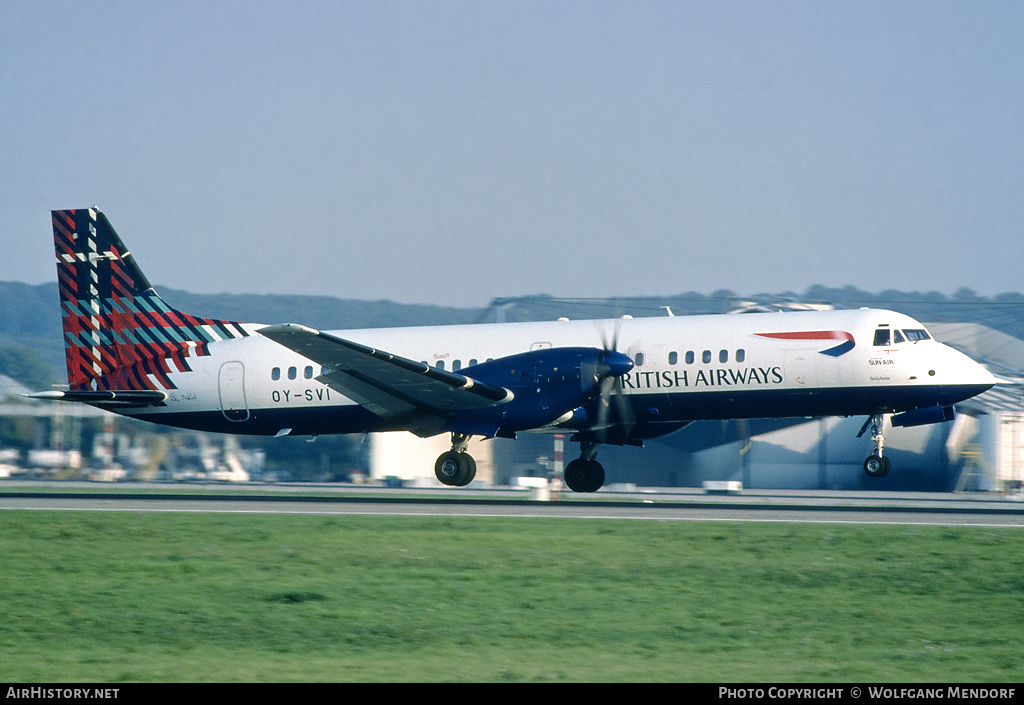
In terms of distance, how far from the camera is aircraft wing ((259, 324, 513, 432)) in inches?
1001

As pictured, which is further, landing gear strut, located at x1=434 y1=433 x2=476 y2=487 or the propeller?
landing gear strut, located at x1=434 y1=433 x2=476 y2=487

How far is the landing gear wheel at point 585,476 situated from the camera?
29688 millimetres

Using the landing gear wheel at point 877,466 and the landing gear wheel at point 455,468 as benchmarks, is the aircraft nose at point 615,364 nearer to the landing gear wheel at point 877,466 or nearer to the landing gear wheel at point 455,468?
the landing gear wheel at point 455,468

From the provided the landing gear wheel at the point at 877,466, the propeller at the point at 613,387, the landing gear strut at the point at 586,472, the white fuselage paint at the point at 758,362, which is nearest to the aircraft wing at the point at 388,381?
the white fuselage paint at the point at 758,362

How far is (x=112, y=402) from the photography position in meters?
29.7

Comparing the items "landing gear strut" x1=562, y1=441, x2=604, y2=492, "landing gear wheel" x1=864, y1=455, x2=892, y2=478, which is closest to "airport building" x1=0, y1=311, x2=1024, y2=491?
"landing gear strut" x1=562, y1=441, x2=604, y2=492

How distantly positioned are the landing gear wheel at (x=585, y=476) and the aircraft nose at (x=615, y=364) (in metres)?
4.45

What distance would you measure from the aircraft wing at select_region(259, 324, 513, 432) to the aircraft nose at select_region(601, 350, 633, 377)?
100 inches

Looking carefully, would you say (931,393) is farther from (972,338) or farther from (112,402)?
Result: (972,338)

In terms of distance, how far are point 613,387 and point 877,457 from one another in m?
6.47

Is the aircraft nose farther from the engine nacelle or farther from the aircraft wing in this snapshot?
the aircraft wing

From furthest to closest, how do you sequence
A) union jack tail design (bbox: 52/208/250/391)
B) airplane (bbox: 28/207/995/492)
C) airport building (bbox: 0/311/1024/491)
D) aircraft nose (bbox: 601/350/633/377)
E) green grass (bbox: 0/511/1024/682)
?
airport building (bbox: 0/311/1024/491) < union jack tail design (bbox: 52/208/250/391) < airplane (bbox: 28/207/995/492) < aircraft nose (bbox: 601/350/633/377) < green grass (bbox: 0/511/1024/682)

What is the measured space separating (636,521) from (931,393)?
969 cm
